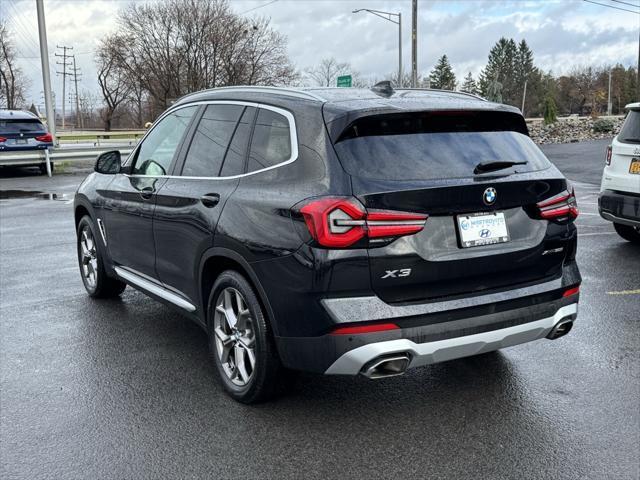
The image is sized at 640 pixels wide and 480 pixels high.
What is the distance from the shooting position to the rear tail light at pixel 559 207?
373 cm

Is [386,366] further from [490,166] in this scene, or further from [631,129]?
[631,129]

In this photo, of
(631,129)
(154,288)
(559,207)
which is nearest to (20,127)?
(154,288)

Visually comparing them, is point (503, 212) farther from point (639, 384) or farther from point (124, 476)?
point (124, 476)

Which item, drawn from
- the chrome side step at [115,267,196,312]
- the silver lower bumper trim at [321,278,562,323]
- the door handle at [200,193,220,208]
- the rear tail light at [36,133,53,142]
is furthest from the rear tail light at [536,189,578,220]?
the rear tail light at [36,133,53,142]

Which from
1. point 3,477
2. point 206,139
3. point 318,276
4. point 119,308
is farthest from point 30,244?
point 318,276

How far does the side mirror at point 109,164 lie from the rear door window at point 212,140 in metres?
1.21

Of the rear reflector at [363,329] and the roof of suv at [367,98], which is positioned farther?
the roof of suv at [367,98]

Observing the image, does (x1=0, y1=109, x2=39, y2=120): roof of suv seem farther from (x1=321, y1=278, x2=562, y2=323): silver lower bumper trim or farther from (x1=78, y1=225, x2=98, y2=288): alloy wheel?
(x1=321, y1=278, x2=562, y2=323): silver lower bumper trim

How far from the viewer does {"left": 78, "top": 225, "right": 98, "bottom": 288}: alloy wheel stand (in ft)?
20.4

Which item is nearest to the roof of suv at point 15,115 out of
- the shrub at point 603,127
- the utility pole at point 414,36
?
the utility pole at point 414,36

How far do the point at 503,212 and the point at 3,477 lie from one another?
2.81 m

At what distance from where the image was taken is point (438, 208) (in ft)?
11.0

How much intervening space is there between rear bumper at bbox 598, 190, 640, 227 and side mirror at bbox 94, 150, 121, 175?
18.7 feet

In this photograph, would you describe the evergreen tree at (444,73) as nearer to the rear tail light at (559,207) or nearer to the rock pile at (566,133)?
the rock pile at (566,133)
